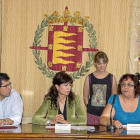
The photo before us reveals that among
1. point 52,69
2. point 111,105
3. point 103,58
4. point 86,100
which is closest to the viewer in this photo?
point 111,105

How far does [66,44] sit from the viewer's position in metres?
5.60

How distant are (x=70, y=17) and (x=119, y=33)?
0.95 metres

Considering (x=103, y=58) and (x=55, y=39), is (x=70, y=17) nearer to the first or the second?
(x=55, y=39)

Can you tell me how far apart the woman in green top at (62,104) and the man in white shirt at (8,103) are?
249mm

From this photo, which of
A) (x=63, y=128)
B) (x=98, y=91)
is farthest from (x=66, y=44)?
(x=63, y=128)

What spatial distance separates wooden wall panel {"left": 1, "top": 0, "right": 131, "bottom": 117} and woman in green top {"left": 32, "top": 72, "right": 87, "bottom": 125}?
163 centimetres

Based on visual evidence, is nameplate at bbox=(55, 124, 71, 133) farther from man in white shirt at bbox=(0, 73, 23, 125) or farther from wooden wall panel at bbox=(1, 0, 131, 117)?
wooden wall panel at bbox=(1, 0, 131, 117)

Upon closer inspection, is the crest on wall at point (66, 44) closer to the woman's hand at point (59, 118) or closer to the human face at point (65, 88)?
the human face at point (65, 88)

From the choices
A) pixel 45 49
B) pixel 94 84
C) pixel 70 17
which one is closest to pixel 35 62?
pixel 45 49

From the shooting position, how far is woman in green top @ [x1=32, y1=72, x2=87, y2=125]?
3.88 meters

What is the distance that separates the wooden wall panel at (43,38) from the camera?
5.61m

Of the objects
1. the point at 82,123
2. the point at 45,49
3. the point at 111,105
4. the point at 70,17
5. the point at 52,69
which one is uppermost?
the point at 70,17

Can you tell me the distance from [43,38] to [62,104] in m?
1.98

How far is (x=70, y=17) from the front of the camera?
18.4 ft
